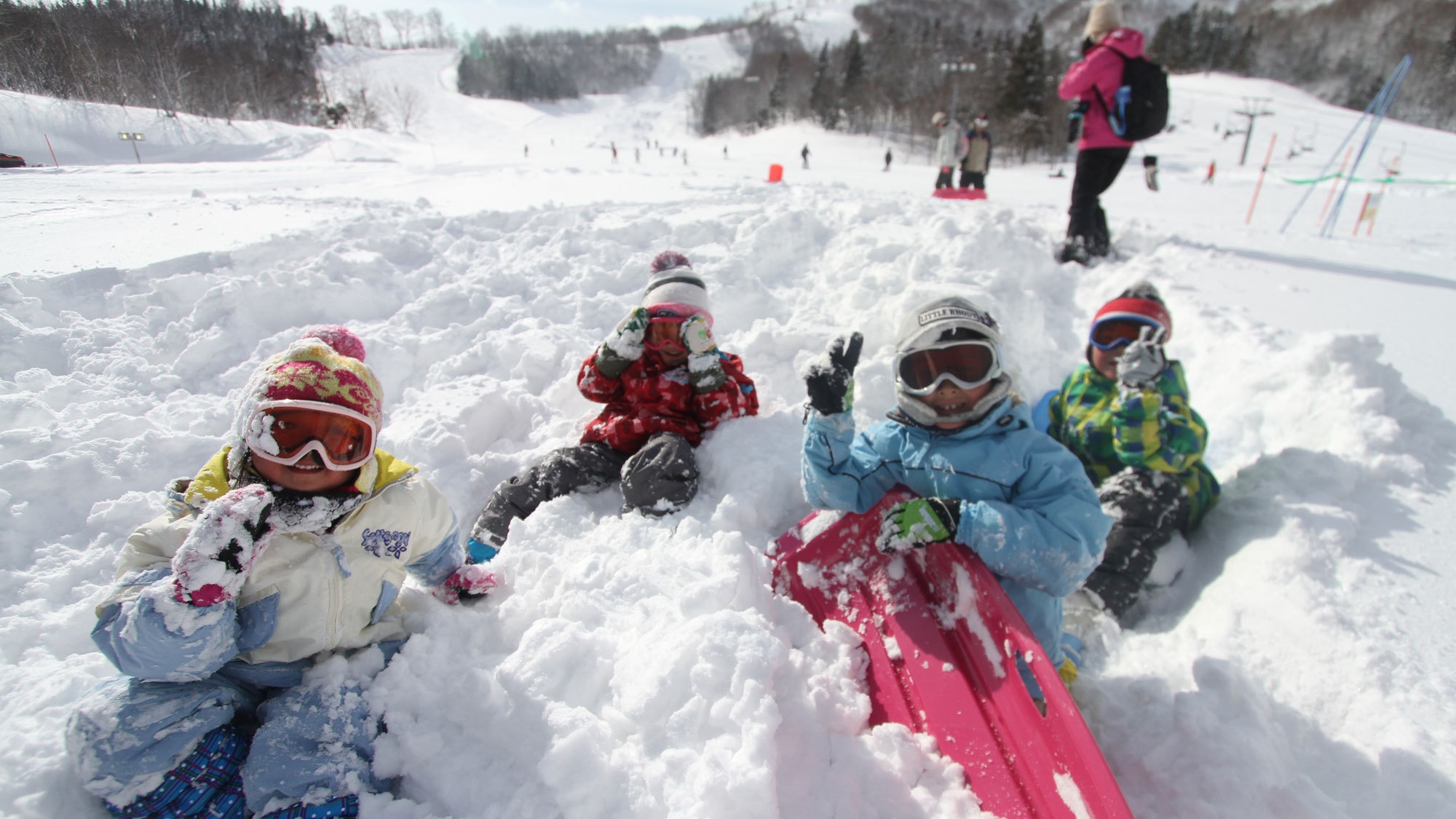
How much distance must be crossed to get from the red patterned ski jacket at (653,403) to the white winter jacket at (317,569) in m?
1.12

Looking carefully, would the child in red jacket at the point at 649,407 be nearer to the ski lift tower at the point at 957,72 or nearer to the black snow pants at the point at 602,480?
the black snow pants at the point at 602,480

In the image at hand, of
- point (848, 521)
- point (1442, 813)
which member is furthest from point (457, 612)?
point (1442, 813)

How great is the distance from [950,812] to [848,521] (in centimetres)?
96

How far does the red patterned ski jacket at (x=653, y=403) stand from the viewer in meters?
2.92

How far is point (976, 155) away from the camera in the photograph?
10570 mm

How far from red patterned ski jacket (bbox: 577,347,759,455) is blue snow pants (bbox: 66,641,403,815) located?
5.06 feet

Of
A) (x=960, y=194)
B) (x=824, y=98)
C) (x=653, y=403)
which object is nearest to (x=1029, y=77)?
(x=824, y=98)

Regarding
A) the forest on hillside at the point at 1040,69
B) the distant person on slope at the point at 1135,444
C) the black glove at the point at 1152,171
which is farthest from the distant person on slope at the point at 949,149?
the forest on hillside at the point at 1040,69

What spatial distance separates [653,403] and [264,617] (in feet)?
5.86

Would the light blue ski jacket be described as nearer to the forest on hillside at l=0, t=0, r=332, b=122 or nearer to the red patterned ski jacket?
the red patterned ski jacket

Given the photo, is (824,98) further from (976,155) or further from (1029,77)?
(976,155)

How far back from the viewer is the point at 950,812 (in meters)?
1.52

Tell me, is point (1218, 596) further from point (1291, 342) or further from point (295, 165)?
point (295, 165)

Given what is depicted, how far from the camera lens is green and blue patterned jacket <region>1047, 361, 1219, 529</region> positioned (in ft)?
8.84
